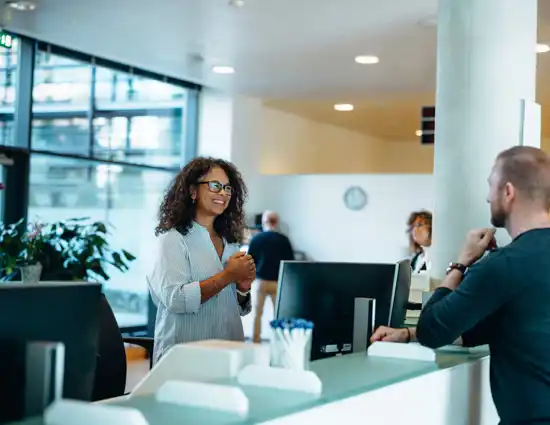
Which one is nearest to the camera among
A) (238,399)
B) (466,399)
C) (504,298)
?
(238,399)

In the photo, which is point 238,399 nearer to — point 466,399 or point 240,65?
point 466,399

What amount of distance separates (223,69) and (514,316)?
6513 millimetres

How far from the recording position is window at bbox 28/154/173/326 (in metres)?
7.96

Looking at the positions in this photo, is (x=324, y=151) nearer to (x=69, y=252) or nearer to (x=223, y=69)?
(x=223, y=69)

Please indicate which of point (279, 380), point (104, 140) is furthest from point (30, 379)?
point (104, 140)

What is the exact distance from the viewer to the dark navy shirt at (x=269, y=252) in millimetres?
9188

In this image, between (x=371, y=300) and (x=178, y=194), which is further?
(x=178, y=194)

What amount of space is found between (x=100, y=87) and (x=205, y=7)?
2631 mm

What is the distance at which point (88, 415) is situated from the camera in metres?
1.36

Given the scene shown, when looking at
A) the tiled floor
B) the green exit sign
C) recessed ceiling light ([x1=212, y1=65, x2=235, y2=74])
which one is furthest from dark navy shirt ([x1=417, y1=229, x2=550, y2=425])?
recessed ceiling light ([x1=212, y1=65, x2=235, y2=74])

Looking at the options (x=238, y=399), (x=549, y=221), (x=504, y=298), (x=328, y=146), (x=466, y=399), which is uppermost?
(x=328, y=146)

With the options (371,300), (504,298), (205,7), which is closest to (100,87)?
(205,7)

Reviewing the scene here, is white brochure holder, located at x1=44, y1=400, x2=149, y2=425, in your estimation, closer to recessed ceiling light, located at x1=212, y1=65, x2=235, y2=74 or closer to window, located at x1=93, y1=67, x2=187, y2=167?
recessed ceiling light, located at x1=212, y1=65, x2=235, y2=74

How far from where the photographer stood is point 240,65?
26.7 feet
